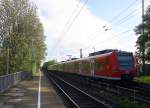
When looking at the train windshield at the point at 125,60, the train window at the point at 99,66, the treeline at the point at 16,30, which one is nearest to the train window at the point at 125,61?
the train windshield at the point at 125,60

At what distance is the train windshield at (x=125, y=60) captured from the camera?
32344 millimetres

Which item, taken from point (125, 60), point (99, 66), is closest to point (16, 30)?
point (99, 66)

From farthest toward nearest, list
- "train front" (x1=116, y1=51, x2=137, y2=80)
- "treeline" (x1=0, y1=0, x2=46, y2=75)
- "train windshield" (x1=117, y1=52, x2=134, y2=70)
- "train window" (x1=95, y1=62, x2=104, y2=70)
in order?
"treeline" (x1=0, y1=0, x2=46, y2=75) < "train window" (x1=95, y1=62, x2=104, y2=70) < "train windshield" (x1=117, y1=52, x2=134, y2=70) < "train front" (x1=116, y1=51, x2=137, y2=80)

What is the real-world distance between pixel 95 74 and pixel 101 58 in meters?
3.33

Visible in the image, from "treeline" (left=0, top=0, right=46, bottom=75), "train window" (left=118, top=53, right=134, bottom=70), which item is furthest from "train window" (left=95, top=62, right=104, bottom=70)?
"treeline" (left=0, top=0, right=46, bottom=75)

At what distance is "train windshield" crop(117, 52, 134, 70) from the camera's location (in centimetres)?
3234

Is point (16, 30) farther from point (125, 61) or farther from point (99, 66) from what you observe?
point (125, 61)

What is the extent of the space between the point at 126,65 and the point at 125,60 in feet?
1.28

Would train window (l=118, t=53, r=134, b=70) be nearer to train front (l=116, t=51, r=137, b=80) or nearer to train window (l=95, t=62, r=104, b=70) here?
train front (l=116, t=51, r=137, b=80)

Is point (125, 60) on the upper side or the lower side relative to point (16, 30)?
lower

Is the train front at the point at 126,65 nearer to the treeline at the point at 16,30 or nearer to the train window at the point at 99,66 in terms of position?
the train window at the point at 99,66

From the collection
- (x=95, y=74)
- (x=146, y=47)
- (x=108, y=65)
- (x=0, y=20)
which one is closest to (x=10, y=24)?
(x=0, y=20)

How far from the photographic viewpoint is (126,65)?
3256 centimetres

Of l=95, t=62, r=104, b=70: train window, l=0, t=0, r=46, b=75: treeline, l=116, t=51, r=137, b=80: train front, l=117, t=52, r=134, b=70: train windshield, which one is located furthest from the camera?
l=0, t=0, r=46, b=75: treeline
